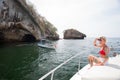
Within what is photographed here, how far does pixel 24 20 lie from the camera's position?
5484 cm

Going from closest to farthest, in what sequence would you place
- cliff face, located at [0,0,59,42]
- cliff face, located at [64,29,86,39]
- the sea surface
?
the sea surface, cliff face, located at [0,0,59,42], cliff face, located at [64,29,86,39]

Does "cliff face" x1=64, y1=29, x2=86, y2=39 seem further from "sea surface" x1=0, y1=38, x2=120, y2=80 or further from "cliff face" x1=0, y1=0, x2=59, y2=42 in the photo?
"sea surface" x1=0, y1=38, x2=120, y2=80

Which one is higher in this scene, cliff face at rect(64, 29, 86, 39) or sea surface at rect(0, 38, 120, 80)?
cliff face at rect(64, 29, 86, 39)

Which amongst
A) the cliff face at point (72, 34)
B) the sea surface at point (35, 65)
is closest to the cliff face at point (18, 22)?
the sea surface at point (35, 65)

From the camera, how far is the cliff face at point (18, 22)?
48062 mm

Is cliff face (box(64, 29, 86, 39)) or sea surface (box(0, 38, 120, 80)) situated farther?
cliff face (box(64, 29, 86, 39))

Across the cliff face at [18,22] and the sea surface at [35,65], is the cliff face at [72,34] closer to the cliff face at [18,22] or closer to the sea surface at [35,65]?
the cliff face at [18,22]

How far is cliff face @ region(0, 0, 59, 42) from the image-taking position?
1892 inches

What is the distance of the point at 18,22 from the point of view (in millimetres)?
51094

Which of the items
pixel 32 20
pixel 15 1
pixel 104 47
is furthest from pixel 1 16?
pixel 104 47

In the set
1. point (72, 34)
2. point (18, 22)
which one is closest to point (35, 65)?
point (18, 22)

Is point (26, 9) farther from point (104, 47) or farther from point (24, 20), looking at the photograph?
point (104, 47)

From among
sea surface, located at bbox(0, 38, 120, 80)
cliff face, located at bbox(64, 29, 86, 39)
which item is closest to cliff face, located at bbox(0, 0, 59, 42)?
sea surface, located at bbox(0, 38, 120, 80)

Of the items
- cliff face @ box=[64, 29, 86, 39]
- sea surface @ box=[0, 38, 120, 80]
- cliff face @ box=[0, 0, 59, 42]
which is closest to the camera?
sea surface @ box=[0, 38, 120, 80]
